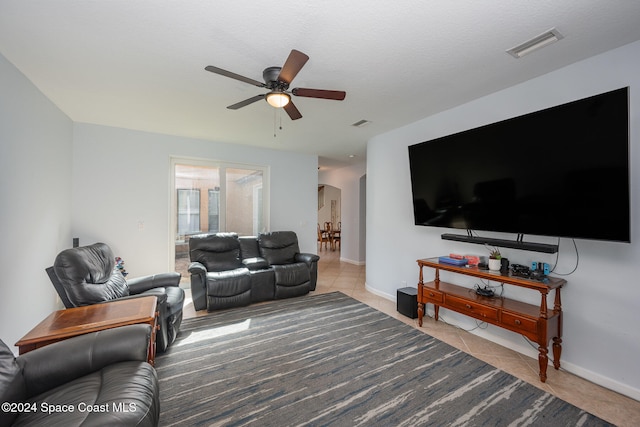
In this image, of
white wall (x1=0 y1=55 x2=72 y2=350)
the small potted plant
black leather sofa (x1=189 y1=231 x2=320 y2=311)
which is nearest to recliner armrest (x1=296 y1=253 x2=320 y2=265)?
black leather sofa (x1=189 y1=231 x2=320 y2=311)

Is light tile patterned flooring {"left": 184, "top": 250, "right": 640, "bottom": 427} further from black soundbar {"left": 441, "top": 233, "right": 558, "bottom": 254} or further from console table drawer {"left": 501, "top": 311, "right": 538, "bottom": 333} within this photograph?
black soundbar {"left": 441, "top": 233, "right": 558, "bottom": 254}

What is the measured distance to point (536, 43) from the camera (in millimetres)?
1945

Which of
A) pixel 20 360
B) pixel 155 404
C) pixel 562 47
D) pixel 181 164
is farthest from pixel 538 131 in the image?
pixel 181 164

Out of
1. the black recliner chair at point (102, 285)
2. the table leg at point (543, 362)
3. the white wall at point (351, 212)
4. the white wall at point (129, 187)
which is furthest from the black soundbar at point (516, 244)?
the white wall at point (129, 187)

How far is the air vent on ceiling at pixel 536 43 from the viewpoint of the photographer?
1846 millimetres

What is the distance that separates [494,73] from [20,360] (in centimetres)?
400

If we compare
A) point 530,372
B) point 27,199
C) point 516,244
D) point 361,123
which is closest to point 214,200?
point 27,199

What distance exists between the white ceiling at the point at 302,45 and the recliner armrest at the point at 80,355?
6.76 ft

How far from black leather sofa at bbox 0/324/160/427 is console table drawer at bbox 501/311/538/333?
2.74 m

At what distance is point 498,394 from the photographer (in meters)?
1.99

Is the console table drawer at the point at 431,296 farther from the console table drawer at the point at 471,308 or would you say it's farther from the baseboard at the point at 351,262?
the baseboard at the point at 351,262

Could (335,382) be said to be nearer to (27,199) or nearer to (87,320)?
(87,320)

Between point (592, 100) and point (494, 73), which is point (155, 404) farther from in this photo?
point (494, 73)

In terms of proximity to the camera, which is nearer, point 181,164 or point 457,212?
point 457,212
